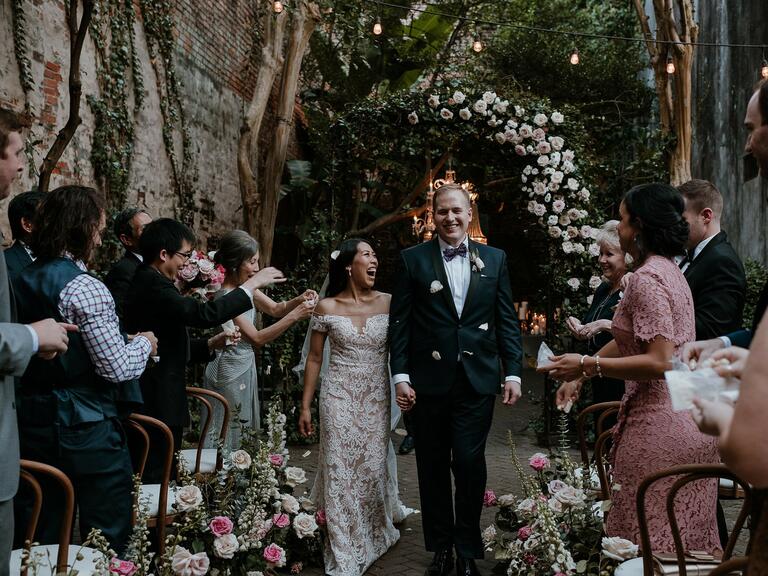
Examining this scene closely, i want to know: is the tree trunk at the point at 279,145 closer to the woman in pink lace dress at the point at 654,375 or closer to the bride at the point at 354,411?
the bride at the point at 354,411

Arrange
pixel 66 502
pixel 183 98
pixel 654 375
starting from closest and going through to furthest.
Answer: pixel 66 502, pixel 654 375, pixel 183 98

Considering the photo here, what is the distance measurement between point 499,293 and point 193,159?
7169mm

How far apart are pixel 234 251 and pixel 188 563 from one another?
2772mm

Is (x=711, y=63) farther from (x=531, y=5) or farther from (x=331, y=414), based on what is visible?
(x=331, y=414)

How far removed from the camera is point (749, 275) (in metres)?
10.2

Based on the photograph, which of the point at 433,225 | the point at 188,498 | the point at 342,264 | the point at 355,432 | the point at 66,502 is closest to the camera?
the point at 66,502

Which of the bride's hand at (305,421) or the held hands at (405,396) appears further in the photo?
the bride's hand at (305,421)

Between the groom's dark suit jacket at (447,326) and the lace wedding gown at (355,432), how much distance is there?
305 mm

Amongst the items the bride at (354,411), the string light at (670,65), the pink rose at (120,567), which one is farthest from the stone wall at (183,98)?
the string light at (670,65)

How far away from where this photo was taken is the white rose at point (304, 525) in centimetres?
438

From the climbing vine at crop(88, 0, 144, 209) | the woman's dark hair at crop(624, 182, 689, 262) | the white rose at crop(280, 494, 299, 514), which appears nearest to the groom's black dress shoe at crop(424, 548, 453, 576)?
the white rose at crop(280, 494, 299, 514)

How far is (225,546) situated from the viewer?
3.60 meters

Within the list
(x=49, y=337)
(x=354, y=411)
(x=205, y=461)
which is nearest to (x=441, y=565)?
(x=354, y=411)

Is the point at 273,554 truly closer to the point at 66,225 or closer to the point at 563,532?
the point at 563,532
